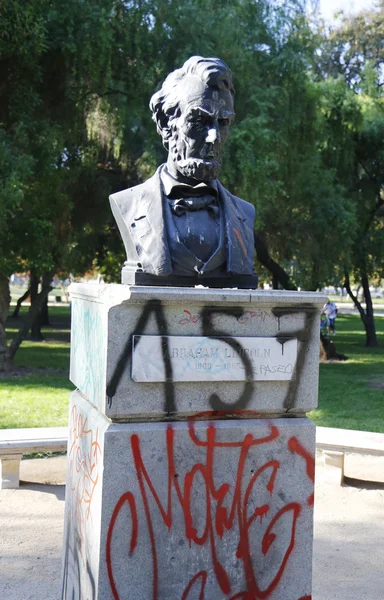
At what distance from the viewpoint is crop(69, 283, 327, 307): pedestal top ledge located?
2980 mm

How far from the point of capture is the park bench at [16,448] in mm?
5859

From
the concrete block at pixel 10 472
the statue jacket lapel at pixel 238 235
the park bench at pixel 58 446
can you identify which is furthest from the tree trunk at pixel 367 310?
the statue jacket lapel at pixel 238 235

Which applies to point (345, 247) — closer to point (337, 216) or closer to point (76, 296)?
A: point (337, 216)

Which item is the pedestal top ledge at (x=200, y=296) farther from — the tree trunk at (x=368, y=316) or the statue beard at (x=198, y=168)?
the tree trunk at (x=368, y=316)

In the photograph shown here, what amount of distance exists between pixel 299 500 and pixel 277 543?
0.22 meters

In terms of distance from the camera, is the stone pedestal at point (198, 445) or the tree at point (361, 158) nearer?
the stone pedestal at point (198, 445)

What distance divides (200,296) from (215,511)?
977 millimetres

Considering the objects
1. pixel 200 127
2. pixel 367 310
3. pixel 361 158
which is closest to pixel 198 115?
pixel 200 127

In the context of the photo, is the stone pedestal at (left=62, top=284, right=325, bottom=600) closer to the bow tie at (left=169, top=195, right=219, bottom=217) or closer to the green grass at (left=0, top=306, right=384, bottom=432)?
the bow tie at (left=169, top=195, right=219, bottom=217)

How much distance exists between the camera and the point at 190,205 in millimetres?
3643

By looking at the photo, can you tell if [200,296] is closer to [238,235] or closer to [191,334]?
[191,334]

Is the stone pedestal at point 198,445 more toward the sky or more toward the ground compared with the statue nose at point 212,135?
more toward the ground

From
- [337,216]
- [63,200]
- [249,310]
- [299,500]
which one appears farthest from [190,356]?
[337,216]

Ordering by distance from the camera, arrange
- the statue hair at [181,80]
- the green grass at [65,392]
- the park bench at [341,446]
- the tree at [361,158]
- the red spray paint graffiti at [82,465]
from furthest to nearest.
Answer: the tree at [361,158] < the green grass at [65,392] < the park bench at [341,446] < the statue hair at [181,80] < the red spray paint graffiti at [82,465]
